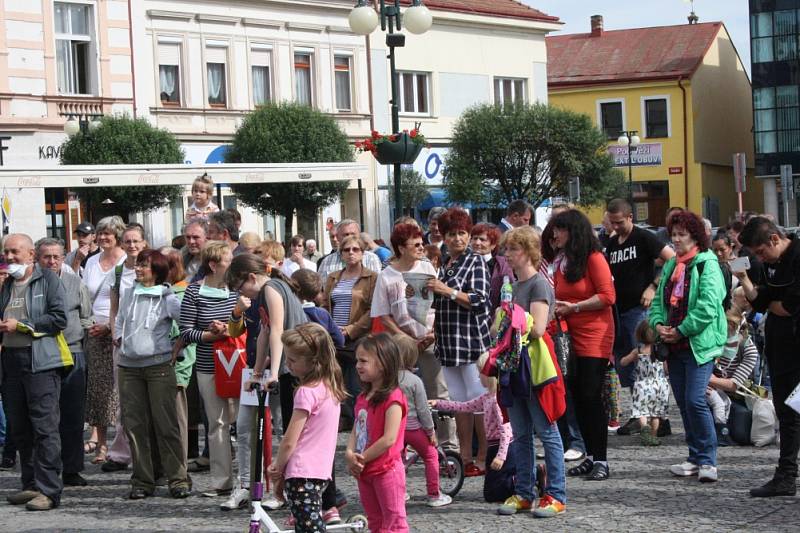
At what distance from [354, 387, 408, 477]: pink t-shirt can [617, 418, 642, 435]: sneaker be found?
4.71m

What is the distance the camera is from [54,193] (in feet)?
104

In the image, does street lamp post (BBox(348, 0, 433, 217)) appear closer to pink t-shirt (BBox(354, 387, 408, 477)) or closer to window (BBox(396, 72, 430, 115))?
pink t-shirt (BBox(354, 387, 408, 477))

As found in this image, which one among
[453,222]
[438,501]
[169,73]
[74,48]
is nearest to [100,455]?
[438,501]

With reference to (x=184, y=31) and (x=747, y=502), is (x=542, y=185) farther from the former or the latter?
(x=747, y=502)

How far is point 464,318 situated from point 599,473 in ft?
4.74

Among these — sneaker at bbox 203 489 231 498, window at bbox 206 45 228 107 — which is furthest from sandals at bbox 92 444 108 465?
window at bbox 206 45 228 107

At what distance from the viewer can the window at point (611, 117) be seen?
58.2 metres

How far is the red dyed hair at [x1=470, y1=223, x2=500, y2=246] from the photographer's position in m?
10.1

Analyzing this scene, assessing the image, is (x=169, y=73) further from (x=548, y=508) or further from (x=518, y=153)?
(x=548, y=508)

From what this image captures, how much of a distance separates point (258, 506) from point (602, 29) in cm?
5801

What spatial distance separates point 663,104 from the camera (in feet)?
189

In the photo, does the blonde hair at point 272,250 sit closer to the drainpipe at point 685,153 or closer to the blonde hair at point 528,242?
the blonde hair at point 528,242

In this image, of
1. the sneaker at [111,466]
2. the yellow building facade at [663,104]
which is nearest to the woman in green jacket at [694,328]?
the sneaker at [111,466]

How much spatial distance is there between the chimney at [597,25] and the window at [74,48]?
3380cm
